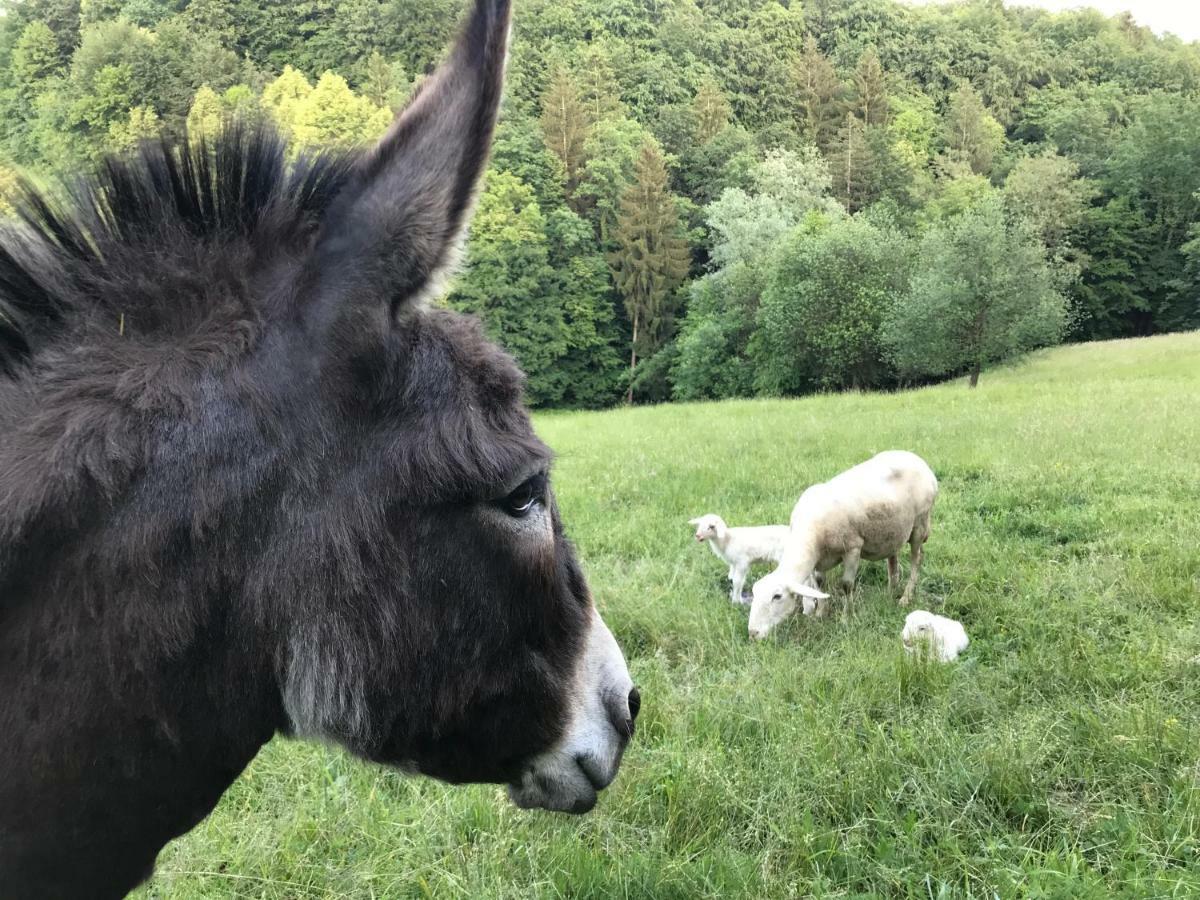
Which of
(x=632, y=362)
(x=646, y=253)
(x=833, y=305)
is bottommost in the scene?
(x=632, y=362)

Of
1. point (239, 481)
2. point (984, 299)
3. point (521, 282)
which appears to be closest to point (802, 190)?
point (521, 282)

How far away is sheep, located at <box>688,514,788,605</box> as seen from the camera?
575 cm

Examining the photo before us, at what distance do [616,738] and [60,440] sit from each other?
1098 millimetres

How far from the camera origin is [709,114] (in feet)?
187

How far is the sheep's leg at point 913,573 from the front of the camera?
5121 mm

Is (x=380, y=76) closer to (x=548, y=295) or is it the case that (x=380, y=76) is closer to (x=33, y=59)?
(x=33, y=59)

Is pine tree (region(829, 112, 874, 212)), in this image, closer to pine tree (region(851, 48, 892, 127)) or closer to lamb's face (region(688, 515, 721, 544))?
pine tree (region(851, 48, 892, 127))

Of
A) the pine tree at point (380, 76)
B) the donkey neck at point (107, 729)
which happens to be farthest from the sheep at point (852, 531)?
the pine tree at point (380, 76)

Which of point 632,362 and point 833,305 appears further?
point 632,362

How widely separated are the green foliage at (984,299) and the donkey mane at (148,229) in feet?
86.6

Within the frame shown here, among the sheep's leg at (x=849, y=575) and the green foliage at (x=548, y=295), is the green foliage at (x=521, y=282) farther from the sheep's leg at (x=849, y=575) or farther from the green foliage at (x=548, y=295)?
the sheep's leg at (x=849, y=575)

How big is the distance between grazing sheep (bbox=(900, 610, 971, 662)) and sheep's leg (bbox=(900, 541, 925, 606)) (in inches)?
30.5

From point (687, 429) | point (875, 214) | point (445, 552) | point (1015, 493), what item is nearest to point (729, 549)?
point (1015, 493)

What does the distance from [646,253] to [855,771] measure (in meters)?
44.3
